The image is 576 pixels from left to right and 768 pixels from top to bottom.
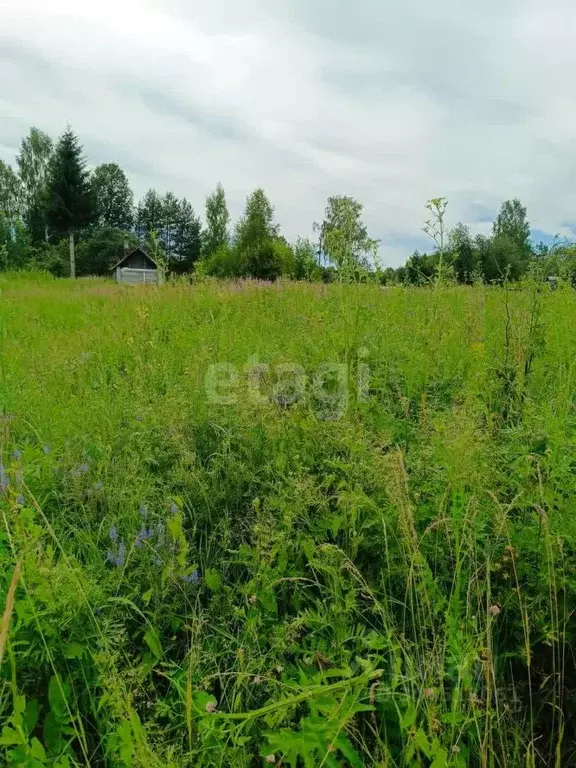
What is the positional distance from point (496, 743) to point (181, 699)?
846 mm

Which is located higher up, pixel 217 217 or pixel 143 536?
pixel 217 217

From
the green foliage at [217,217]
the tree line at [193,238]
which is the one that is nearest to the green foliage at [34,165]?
the tree line at [193,238]

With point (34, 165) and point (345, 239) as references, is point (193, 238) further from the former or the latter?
point (345, 239)

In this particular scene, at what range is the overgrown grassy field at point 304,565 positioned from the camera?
1.25m

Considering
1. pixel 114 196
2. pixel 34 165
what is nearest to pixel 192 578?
pixel 34 165

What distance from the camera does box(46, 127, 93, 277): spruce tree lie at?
127ft

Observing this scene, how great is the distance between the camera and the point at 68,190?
39062 mm

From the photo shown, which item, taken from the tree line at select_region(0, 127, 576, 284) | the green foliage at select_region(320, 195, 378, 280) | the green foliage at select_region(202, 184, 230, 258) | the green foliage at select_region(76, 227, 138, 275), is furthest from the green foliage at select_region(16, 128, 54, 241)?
the green foliage at select_region(320, 195, 378, 280)

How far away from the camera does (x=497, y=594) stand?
1571 mm

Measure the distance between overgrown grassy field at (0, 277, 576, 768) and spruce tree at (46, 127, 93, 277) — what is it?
4112cm

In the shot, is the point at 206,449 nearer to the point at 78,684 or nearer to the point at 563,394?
the point at 78,684

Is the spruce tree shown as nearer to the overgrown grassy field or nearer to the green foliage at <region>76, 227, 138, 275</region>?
the green foliage at <region>76, 227, 138, 275</region>

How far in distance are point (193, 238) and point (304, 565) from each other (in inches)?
2817

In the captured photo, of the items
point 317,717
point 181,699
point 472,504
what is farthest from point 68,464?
point 472,504
